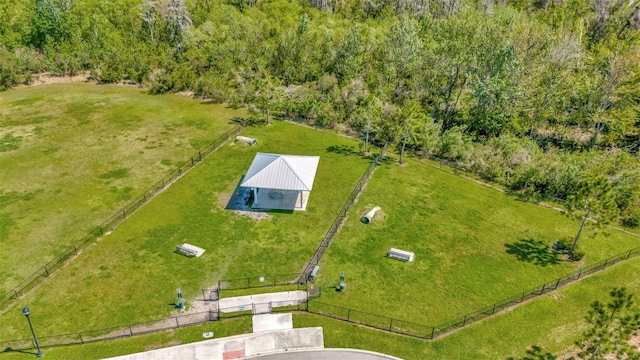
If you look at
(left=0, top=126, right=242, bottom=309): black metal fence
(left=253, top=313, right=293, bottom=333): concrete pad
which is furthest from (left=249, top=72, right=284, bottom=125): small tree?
(left=253, top=313, right=293, bottom=333): concrete pad

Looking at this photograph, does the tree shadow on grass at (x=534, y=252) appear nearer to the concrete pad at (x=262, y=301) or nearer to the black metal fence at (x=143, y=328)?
the concrete pad at (x=262, y=301)

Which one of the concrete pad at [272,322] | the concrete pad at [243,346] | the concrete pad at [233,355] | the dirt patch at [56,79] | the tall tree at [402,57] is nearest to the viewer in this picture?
the concrete pad at [243,346]

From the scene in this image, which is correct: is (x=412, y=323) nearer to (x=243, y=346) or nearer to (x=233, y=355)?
(x=243, y=346)

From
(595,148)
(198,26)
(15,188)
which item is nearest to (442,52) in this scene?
(595,148)

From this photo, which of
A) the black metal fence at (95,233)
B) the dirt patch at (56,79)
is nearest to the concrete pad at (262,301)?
the black metal fence at (95,233)

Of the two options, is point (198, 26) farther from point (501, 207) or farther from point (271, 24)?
point (501, 207)

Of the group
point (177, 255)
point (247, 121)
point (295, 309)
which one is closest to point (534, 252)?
point (295, 309)
